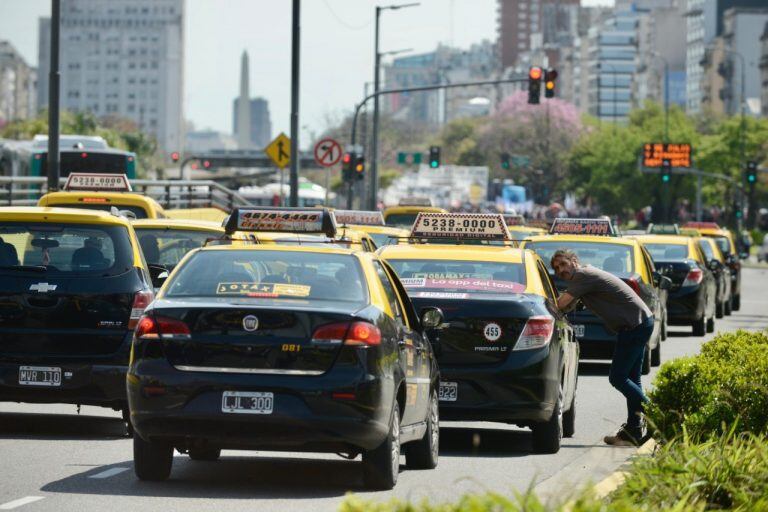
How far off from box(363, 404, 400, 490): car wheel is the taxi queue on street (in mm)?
14

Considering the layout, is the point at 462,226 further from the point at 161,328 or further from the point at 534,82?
the point at 534,82

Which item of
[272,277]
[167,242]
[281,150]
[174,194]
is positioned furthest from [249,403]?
[174,194]

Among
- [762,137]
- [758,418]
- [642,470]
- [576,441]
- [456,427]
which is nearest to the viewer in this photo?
[642,470]

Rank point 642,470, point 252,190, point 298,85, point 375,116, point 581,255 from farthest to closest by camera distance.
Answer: point 252,190
point 375,116
point 298,85
point 581,255
point 642,470

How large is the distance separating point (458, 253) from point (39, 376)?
3.48m

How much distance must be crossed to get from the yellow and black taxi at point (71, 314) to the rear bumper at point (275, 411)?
3.18 metres

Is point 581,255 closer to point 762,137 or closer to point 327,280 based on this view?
point 327,280

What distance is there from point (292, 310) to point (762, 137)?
112 metres

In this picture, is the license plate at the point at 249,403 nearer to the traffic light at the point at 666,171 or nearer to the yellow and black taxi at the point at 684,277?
the yellow and black taxi at the point at 684,277

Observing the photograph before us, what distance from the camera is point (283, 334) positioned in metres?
10.3

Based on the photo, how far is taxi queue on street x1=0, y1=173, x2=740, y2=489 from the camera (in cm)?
1027

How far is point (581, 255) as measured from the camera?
73.6ft

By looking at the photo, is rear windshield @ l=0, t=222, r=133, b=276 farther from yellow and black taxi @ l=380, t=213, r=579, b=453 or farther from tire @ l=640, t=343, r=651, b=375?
tire @ l=640, t=343, r=651, b=375

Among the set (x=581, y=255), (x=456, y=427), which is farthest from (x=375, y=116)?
(x=456, y=427)
